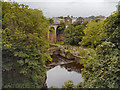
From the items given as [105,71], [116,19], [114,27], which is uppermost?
[116,19]

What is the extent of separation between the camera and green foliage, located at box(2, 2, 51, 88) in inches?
252

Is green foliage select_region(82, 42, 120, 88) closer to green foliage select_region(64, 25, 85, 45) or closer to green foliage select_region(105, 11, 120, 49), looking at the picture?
green foliage select_region(105, 11, 120, 49)

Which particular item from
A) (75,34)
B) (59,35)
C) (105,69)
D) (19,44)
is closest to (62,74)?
(19,44)

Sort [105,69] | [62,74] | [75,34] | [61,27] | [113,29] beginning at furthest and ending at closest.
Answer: [61,27] → [75,34] → [62,74] → [113,29] → [105,69]

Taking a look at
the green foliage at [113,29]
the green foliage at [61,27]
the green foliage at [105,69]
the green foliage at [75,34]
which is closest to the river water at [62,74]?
the green foliage at [105,69]

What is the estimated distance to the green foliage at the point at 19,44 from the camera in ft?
21.0

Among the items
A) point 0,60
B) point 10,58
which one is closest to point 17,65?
point 10,58

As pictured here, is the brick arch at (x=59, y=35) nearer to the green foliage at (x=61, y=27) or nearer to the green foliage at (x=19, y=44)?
the green foliage at (x=61, y=27)

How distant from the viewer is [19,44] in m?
6.59

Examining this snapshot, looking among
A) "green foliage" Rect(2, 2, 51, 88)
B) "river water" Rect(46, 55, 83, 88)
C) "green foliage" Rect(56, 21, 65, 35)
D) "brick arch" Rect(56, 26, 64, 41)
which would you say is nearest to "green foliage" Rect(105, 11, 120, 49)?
"green foliage" Rect(2, 2, 51, 88)

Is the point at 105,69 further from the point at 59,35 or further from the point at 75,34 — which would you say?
the point at 59,35

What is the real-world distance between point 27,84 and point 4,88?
143 centimetres

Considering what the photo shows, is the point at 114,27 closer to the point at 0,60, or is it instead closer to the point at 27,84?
the point at 0,60

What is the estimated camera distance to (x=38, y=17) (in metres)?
8.23
